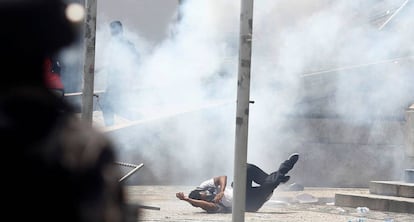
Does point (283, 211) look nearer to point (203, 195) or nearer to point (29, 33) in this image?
point (203, 195)

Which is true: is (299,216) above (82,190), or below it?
below

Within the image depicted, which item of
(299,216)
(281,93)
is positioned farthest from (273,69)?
(299,216)

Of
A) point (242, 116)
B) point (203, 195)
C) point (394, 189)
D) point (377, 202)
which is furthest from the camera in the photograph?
point (394, 189)

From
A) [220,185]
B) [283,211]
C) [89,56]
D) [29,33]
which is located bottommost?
[283,211]

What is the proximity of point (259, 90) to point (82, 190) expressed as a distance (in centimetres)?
1454

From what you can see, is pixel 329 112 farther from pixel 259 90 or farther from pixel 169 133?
pixel 169 133

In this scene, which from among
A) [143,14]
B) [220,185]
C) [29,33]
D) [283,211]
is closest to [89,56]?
[220,185]

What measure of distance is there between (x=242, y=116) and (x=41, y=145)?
5.88 m

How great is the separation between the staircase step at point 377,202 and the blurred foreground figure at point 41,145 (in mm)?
10530

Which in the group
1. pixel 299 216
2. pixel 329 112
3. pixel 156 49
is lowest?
pixel 299 216

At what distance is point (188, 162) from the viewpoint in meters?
14.9

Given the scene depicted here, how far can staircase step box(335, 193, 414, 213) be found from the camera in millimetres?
11355

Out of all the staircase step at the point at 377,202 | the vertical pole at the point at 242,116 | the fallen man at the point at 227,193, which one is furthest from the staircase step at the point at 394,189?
the vertical pole at the point at 242,116

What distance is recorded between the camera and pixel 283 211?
1082cm
